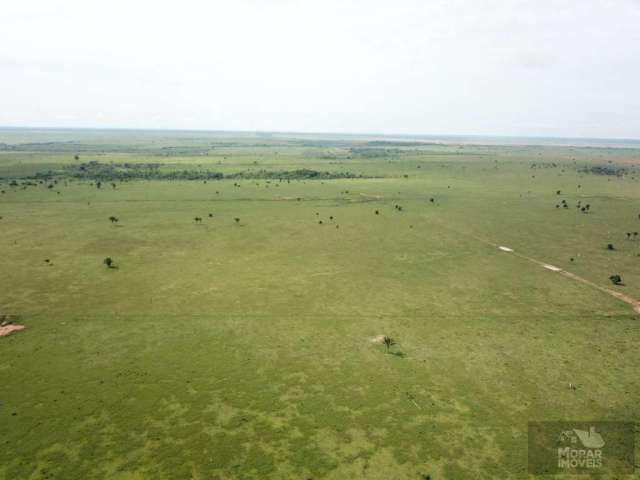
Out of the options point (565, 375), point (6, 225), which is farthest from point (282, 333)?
point (6, 225)

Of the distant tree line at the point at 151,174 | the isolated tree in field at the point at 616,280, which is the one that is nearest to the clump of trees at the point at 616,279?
the isolated tree in field at the point at 616,280

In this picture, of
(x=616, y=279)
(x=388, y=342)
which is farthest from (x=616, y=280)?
(x=388, y=342)

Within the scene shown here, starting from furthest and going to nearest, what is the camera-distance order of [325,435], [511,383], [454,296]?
[454,296] → [511,383] → [325,435]

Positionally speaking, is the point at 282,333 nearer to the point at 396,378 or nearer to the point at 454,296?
the point at 396,378

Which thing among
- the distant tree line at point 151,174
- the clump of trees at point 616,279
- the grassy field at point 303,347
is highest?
the distant tree line at point 151,174

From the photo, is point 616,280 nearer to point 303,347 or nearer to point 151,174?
point 303,347

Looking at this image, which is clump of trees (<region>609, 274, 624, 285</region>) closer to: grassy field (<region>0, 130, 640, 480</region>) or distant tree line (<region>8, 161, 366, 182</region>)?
grassy field (<region>0, 130, 640, 480</region>)

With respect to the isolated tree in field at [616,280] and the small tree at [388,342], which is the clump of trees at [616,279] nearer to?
the isolated tree in field at [616,280]

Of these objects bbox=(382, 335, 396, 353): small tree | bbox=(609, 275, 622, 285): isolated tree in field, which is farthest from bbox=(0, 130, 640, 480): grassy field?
bbox=(609, 275, 622, 285): isolated tree in field
